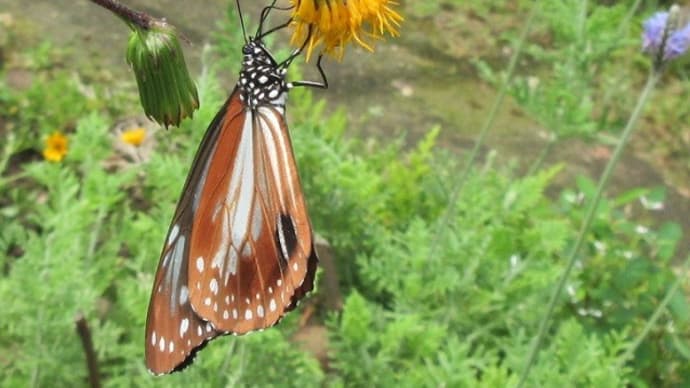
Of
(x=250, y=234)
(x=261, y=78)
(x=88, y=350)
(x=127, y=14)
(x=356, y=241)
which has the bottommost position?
(x=88, y=350)

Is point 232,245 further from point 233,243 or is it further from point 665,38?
point 665,38

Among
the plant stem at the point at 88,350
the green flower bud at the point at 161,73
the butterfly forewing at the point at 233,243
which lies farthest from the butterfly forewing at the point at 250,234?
the plant stem at the point at 88,350

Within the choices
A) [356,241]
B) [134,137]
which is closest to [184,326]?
[356,241]

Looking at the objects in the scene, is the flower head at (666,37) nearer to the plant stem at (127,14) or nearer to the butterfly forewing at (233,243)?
the butterfly forewing at (233,243)

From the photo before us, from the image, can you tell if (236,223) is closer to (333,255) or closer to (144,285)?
(144,285)

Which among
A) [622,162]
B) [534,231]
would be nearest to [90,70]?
[534,231]

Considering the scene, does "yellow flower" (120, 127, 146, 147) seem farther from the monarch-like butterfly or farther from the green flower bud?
the green flower bud

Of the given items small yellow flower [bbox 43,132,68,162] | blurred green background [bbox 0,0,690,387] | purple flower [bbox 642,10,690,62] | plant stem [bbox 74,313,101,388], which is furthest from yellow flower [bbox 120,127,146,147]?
purple flower [bbox 642,10,690,62]
